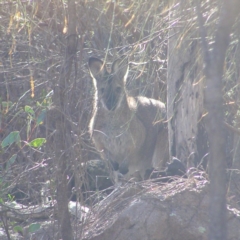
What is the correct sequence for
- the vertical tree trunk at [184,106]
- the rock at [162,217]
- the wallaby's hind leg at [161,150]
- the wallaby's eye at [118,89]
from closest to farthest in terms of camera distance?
the rock at [162,217] < the vertical tree trunk at [184,106] < the wallaby's eye at [118,89] < the wallaby's hind leg at [161,150]

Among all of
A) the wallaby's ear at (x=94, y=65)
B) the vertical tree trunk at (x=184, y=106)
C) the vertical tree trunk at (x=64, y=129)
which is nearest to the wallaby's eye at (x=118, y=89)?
the wallaby's ear at (x=94, y=65)

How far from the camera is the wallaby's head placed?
6.37 meters

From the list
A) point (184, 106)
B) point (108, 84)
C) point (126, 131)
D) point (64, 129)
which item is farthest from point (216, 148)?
point (126, 131)

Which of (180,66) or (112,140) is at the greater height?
(180,66)

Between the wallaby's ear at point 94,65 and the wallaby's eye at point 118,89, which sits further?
the wallaby's eye at point 118,89

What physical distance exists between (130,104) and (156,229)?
11.3 ft

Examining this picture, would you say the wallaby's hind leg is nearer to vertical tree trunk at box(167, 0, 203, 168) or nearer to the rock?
vertical tree trunk at box(167, 0, 203, 168)

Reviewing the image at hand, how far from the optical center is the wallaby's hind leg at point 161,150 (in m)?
7.71

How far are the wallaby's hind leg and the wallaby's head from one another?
3.63ft

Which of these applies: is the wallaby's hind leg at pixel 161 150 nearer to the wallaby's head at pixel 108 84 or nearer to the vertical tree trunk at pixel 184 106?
the wallaby's head at pixel 108 84

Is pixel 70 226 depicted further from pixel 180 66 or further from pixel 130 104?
pixel 130 104

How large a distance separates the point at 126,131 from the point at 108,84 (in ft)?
3.29

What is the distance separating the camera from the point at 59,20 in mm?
4785

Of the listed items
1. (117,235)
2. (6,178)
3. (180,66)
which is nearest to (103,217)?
(117,235)
